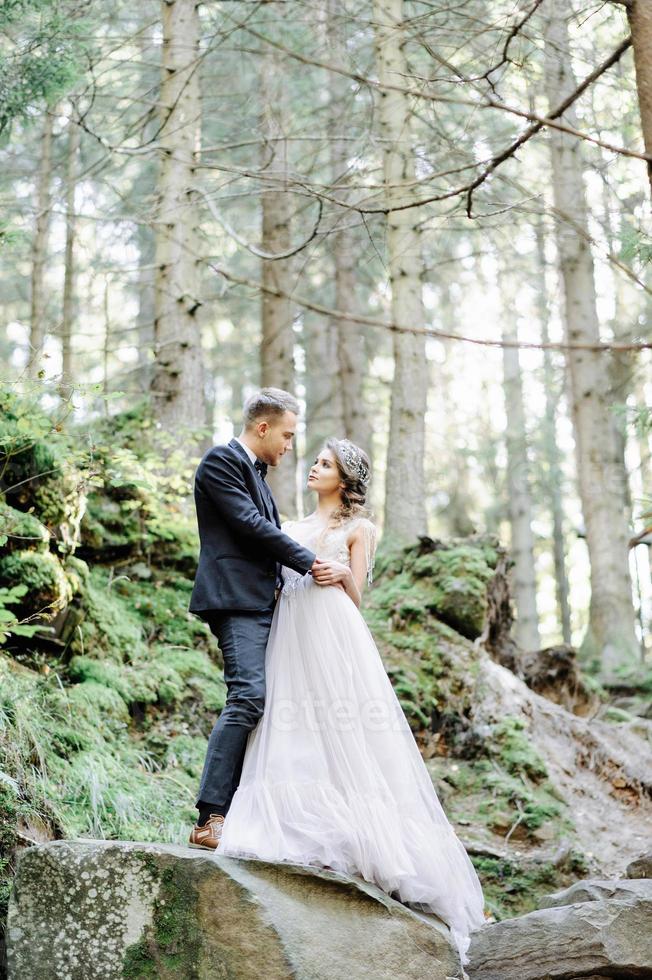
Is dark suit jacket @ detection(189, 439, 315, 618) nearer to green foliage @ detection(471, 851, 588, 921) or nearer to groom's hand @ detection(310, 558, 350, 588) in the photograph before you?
groom's hand @ detection(310, 558, 350, 588)

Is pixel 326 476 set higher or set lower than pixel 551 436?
lower

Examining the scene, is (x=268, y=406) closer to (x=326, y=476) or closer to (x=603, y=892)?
(x=326, y=476)

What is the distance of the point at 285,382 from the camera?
1257 cm

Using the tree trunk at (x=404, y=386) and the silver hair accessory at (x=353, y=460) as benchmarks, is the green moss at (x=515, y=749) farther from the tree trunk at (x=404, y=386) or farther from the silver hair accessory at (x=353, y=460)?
the silver hair accessory at (x=353, y=460)

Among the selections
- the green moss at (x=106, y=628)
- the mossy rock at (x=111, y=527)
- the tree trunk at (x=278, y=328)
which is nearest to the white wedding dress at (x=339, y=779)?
the green moss at (x=106, y=628)

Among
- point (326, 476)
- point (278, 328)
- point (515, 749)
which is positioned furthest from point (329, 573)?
point (278, 328)

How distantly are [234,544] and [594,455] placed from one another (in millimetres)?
8877

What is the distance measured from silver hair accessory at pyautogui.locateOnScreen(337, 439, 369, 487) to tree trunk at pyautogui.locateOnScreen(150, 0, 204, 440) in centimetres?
460

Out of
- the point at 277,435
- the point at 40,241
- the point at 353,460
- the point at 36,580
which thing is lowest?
the point at 36,580

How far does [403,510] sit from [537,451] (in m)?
11.6

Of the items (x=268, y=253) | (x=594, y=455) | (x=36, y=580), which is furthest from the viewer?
(x=594, y=455)

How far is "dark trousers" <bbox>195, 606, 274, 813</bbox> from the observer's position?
14.4 ft

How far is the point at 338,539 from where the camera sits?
507 centimetres

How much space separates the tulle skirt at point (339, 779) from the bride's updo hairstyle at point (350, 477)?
0.48 metres
